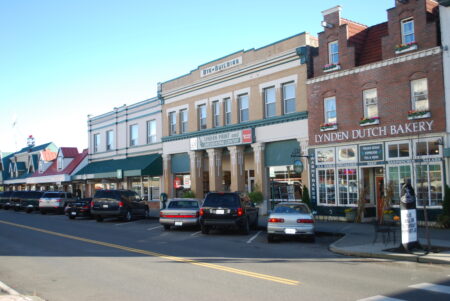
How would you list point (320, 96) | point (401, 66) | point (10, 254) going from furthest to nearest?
1. point (320, 96)
2. point (401, 66)
3. point (10, 254)

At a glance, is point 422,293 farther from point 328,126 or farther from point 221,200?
point 328,126

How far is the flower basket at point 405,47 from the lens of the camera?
62.4 ft

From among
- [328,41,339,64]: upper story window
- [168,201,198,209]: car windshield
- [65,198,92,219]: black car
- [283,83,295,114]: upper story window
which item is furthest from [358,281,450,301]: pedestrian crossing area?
[65,198,92,219]: black car

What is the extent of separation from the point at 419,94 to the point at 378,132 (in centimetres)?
236

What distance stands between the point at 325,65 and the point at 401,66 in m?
3.96

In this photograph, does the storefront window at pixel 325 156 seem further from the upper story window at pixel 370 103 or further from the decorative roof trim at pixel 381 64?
the decorative roof trim at pixel 381 64

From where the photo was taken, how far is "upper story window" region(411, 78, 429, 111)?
18797 mm

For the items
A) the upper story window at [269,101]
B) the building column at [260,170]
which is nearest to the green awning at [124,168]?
the building column at [260,170]

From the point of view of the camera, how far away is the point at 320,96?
74.5ft

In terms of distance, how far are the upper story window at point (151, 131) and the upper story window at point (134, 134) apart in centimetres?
166

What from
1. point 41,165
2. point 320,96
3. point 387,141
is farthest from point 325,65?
point 41,165

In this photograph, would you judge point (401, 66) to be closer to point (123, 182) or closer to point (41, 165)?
point (123, 182)

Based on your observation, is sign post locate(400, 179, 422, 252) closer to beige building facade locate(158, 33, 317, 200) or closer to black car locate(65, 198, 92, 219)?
beige building facade locate(158, 33, 317, 200)

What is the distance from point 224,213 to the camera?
58.1 feet
